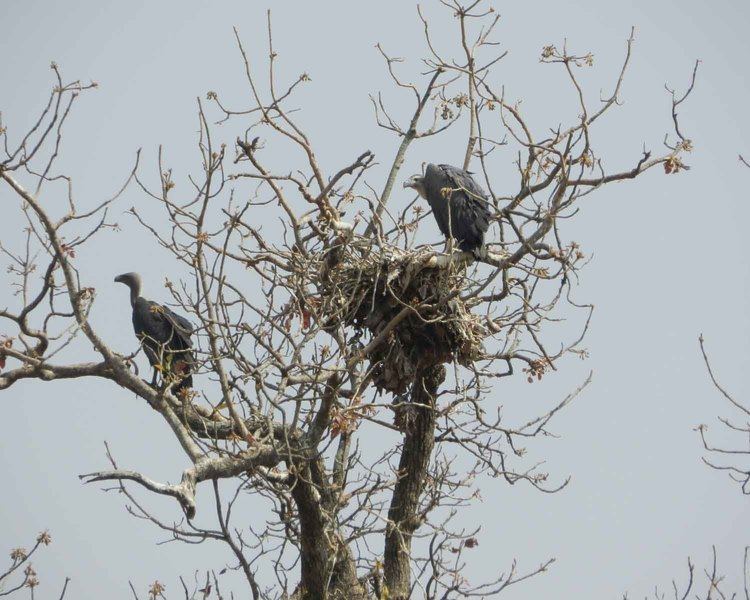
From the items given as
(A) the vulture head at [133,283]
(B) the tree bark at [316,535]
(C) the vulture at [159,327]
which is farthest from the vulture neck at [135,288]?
(B) the tree bark at [316,535]

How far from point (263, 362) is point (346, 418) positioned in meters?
0.76

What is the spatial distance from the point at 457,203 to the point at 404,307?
62.4 inches

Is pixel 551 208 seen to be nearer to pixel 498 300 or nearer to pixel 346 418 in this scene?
pixel 498 300

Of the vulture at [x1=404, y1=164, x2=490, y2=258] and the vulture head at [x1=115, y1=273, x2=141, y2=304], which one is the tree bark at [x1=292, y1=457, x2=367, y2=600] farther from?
the vulture head at [x1=115, y1=273, x2=141, y2=304]

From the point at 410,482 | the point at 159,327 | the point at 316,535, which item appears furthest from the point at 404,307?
the point at 159,327

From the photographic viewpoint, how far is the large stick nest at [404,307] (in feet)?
25.5

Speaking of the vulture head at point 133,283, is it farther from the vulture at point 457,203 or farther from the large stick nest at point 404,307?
the large stick nest at point 404,307

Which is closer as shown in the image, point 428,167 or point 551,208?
point 551,208

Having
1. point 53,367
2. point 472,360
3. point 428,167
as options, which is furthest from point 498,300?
point 53,367

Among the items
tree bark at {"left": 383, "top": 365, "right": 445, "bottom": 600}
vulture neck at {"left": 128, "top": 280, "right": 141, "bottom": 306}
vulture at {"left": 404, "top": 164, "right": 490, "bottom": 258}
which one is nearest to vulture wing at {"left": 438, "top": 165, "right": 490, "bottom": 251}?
vulture at {"left": 404, "top": 164, "right": 490, "bottom": 258}

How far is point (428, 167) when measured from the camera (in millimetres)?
9828

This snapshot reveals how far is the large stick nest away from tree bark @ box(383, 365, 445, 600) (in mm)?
317

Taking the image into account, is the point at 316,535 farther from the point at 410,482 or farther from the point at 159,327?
the point at 159,327

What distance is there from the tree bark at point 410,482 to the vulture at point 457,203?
42.3 inches
